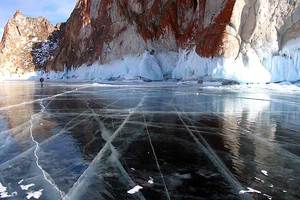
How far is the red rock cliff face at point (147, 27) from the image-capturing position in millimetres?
35531

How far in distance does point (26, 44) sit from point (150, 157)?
379 ft

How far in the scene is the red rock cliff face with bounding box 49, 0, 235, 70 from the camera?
35.5 meters

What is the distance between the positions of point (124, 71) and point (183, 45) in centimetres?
1007

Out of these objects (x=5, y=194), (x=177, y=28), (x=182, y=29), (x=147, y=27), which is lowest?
(x=5, y=194)

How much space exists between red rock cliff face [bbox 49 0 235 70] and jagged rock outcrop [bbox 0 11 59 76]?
40676 mm

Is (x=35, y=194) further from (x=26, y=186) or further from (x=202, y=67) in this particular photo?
(x=202, y=67)

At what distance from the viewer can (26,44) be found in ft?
376

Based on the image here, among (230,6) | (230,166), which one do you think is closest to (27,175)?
(230,166)

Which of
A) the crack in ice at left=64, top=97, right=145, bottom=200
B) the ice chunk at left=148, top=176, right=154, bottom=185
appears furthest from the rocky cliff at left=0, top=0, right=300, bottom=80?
the ice chunk at left=148, top=176, right=154, bottom=185

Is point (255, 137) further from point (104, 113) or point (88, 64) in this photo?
point (88, 64)

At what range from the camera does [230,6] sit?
3375 cm

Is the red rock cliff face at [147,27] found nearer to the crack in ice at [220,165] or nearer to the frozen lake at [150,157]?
the frozen lake at [150,157]

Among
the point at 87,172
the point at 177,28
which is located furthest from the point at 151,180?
the point at 177,28

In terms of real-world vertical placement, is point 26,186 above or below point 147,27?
below
